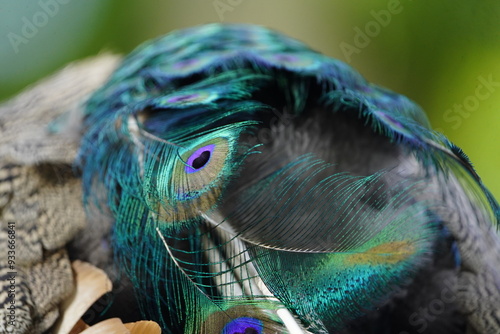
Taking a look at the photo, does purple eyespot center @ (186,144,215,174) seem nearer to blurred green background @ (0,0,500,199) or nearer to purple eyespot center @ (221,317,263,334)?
purple eyespot center @ (221,317,263,334)

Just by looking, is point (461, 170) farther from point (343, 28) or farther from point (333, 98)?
point (343, 28)

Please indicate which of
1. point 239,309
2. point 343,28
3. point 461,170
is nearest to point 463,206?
point 461,170
